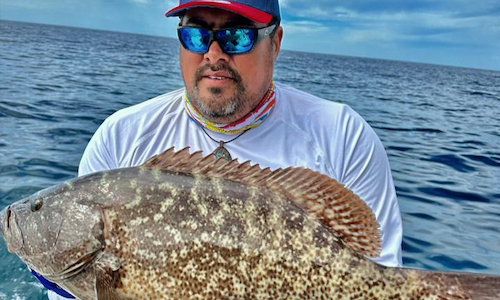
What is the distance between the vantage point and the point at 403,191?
1013 cm

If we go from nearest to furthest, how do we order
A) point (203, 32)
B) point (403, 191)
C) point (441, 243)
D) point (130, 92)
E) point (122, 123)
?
1. point (203, 32)
2. point (122, 123)
3. point (441, 243)
4. point (403, 191)
5. point (130, 92)

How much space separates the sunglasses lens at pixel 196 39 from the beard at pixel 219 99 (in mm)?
146

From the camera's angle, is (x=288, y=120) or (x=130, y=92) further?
(x=130, y=92)

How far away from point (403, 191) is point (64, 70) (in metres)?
26.4

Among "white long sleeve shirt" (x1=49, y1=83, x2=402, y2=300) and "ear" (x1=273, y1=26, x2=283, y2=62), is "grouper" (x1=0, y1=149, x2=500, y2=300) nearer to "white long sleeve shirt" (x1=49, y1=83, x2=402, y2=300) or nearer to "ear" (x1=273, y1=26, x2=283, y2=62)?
"white long sleeve shirt" (x1=49, y1=83, x2=402, y2=300)

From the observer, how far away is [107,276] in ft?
7.59

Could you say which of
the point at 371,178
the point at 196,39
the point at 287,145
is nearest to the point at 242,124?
the point at 287,145

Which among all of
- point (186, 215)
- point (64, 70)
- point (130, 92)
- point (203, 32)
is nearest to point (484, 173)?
point (203, 32)

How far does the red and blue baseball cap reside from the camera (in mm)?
3414

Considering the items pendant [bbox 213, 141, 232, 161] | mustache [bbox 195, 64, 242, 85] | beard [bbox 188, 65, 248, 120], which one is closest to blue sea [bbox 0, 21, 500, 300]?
pendant [bbox 213, 141, 232, 161]

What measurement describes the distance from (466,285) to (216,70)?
7.32ft

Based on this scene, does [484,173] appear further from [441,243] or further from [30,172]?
[30,172]

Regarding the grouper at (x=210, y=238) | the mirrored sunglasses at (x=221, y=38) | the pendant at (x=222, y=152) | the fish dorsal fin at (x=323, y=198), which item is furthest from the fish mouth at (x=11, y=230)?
the mirrored sunglasses at (x=221, y=38)

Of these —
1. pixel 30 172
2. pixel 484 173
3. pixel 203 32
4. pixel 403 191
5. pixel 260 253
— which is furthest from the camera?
pixel 484 173
